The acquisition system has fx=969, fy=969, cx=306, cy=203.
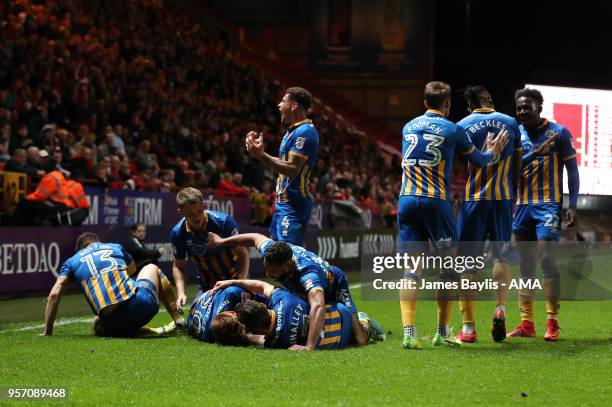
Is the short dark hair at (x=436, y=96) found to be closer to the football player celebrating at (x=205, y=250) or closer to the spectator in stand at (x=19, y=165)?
the football player celebrating at (x=205, y=250)

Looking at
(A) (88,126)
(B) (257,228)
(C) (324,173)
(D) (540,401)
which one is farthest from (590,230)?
(D) (540,401)

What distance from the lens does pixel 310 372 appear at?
251 inches

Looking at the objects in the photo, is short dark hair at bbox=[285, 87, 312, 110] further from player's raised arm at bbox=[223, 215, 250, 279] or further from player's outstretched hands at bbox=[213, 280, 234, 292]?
player's outstretched hands at bbox=[213, 280, 234, 292]

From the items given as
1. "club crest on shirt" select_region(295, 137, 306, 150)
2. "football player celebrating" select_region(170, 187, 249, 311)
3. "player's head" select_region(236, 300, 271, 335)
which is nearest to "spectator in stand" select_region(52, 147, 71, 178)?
"football player celebrating" select_region(170, 187, 249, 311)

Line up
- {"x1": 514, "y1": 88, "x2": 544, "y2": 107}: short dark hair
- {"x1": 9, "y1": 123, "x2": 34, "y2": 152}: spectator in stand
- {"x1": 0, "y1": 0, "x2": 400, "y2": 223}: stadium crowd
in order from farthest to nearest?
{"x1": 0, "y1": 0, "x2": 400, "y2": 223}: stadium crowd → {"x1": 9, "y1": 123, "x2": 34, "y2": 152}: spectator in stand → {"x1": 514, "y1": 88, "x2": 544, "y2": 107}: short dark hair

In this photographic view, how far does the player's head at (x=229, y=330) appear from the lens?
25.6ft

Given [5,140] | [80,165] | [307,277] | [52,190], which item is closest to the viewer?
[307,277]

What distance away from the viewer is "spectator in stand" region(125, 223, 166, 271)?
14125 mm

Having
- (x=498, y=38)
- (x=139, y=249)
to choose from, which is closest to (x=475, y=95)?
(x=139, y=249)

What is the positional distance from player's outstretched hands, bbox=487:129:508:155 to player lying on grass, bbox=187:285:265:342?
2.25m

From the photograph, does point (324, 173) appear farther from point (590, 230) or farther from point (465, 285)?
point (465, 285)

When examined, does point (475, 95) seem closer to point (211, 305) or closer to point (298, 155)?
point (298, 155)

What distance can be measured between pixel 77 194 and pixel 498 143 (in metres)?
7.84

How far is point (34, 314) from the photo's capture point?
11305mm
